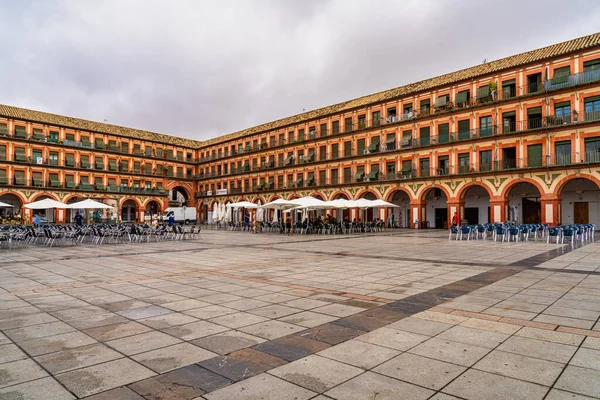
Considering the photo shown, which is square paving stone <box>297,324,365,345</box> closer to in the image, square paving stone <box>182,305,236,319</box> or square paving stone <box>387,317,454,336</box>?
square paving stone <box>387,317,454,336</box>

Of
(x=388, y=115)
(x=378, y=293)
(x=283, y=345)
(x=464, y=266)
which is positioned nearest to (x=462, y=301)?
(x=378, y=293)

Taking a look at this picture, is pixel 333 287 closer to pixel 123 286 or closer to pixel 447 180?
pixel 123 286

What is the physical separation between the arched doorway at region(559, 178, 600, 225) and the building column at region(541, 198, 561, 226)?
31.0 inches

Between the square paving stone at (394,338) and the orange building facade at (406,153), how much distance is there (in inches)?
1087

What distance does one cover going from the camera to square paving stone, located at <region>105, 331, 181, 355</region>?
4.05 meters

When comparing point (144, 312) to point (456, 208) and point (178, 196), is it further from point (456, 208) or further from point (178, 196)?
point (178, 196)

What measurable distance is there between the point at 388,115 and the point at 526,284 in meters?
31.7

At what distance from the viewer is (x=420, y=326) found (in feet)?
15.7

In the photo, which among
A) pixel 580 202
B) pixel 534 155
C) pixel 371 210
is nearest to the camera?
pixel 534 155

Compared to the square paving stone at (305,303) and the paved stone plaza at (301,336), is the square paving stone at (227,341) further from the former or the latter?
the square paving stone at (305,303)

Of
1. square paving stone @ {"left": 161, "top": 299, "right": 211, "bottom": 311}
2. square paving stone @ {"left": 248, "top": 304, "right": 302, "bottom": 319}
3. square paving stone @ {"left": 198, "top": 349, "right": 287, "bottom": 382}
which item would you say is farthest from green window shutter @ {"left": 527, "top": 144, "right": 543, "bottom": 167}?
square paving stone @ {"left": 198, "top": 349, "right": 287, "bottom": 382}

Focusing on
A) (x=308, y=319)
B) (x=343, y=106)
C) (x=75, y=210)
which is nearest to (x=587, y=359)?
(x=308, y=319)

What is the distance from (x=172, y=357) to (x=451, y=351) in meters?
2.75

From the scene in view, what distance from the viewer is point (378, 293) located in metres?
6.69
